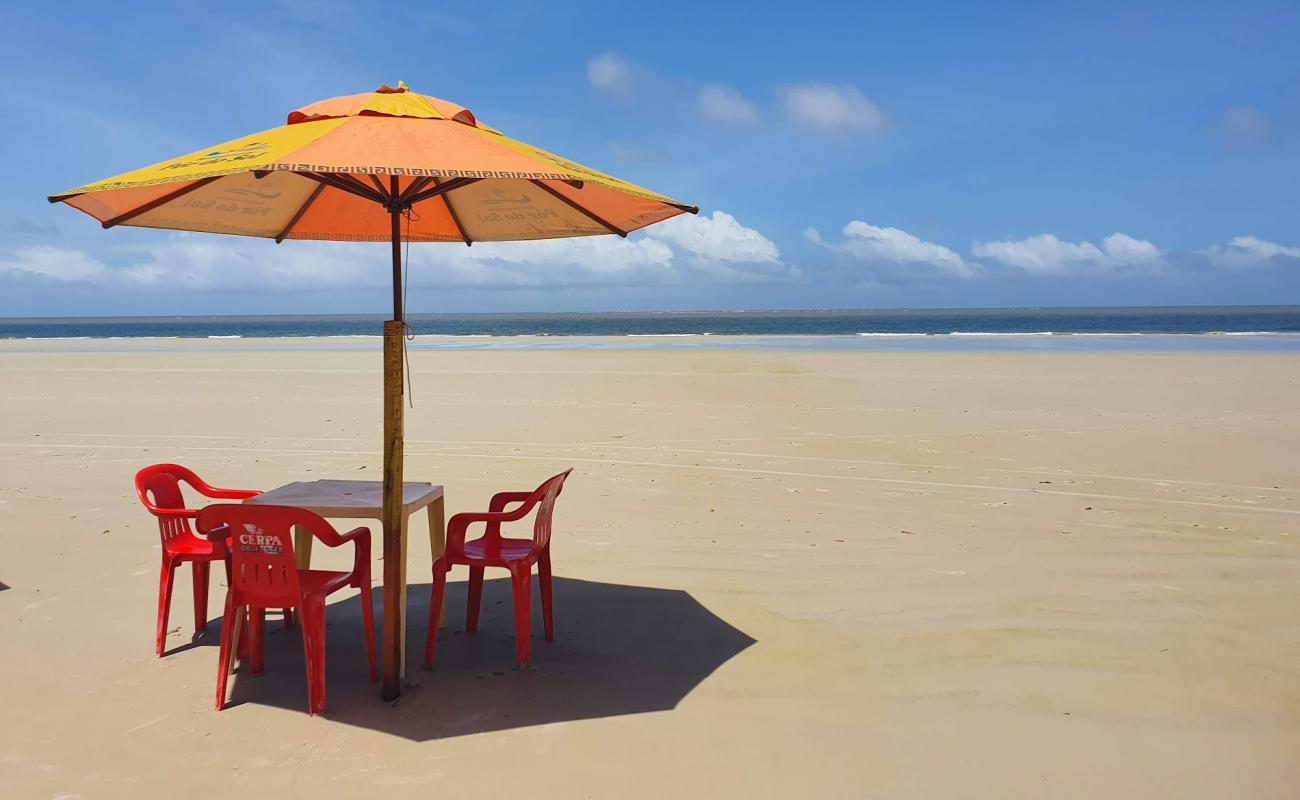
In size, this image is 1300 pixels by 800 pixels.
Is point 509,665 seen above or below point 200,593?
below

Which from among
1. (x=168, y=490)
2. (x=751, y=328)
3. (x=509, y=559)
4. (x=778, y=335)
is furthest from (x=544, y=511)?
(x=751, y=328)

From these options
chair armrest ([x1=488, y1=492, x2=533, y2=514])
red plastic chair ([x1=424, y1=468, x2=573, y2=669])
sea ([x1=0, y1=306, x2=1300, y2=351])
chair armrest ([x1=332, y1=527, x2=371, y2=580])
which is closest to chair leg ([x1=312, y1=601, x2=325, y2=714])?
chair armrest ([x1=332, y1=527, x2=371, y2=580])

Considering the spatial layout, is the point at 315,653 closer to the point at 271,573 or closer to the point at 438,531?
the point at 271,573

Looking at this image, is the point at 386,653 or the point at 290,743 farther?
the point at 386,653

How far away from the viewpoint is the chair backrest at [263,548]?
11.4 feet

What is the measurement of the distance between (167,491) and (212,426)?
7.74m

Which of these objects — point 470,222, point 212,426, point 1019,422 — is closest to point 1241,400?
point 1019,422

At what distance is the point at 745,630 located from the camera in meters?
4.58

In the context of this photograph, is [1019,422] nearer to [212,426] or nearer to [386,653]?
[386,653]

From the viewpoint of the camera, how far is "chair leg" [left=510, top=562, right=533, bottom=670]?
4.02 metres

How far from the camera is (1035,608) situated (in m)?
4.83

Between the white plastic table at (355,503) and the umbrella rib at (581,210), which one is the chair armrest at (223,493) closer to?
the white plastic table at (355,503)

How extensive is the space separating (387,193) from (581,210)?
1.06 metres

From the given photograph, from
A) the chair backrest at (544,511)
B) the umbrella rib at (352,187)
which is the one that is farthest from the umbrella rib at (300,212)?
the chair backrest at (544,511)
